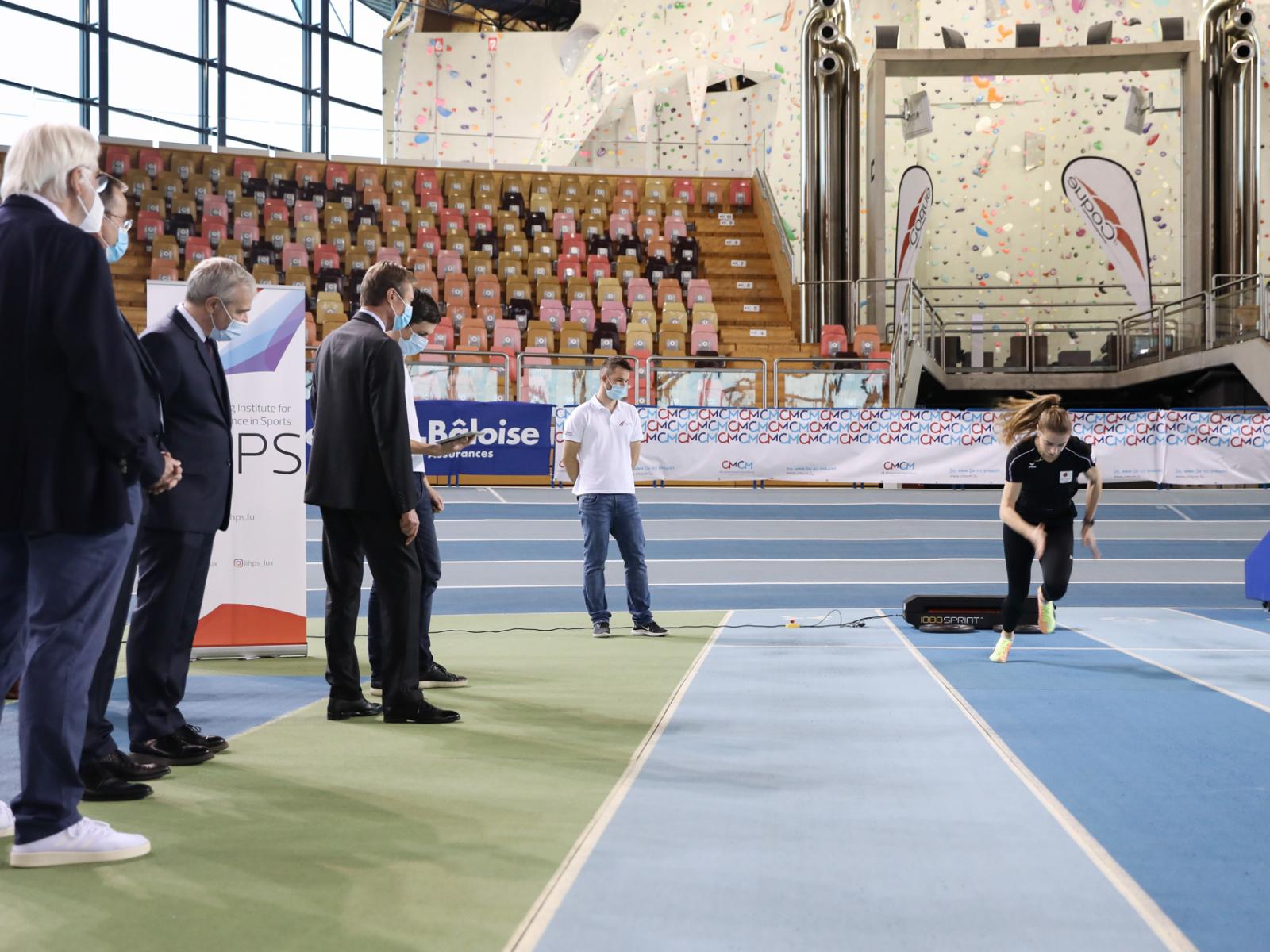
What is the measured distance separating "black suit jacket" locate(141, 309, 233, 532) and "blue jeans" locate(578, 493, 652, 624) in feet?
13.6

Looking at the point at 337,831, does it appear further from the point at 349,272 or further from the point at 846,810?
the point at 349,272

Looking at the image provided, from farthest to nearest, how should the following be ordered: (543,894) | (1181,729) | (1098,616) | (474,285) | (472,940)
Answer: (474,285)
(1098,616)
(1181,729)
(543,894)
(472,940)

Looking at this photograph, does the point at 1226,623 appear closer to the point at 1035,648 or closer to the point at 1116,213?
the point at 1035,648

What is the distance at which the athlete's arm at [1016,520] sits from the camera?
6.94 meters

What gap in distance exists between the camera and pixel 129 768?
13.4ft

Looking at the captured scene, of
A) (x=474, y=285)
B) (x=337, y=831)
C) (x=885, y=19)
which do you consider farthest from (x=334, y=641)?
(x=885, y=19)

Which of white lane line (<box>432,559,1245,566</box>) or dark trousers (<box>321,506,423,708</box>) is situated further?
white lane line (<box>432,559,1245,566</box>)

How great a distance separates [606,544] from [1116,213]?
17053mm

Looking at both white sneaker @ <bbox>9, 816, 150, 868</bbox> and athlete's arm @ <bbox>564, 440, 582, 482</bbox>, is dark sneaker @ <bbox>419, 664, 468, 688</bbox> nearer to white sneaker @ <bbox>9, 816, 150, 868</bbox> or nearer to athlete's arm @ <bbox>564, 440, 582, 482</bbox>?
athlete's arm @ <bbox>564, 440, 582, 482</bbox>

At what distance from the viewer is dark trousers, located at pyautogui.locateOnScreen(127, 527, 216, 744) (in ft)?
14.5

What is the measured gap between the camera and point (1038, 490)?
7078 millimetres

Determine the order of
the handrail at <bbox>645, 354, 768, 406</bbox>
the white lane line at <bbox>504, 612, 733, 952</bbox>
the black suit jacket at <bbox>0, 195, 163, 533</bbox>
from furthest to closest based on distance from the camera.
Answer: the handrail at <bbox>645, 354, 768, 406</bbox> → the black suit jacket at <bbox>0, 195, 163, 533</bbox> → the white lane line at <bbox>504, 612, 733, 952</bbox>

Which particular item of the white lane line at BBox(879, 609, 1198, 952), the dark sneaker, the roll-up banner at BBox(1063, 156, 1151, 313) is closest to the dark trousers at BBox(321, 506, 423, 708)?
the dark sneaker

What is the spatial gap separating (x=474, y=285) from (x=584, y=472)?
42.7 feet
